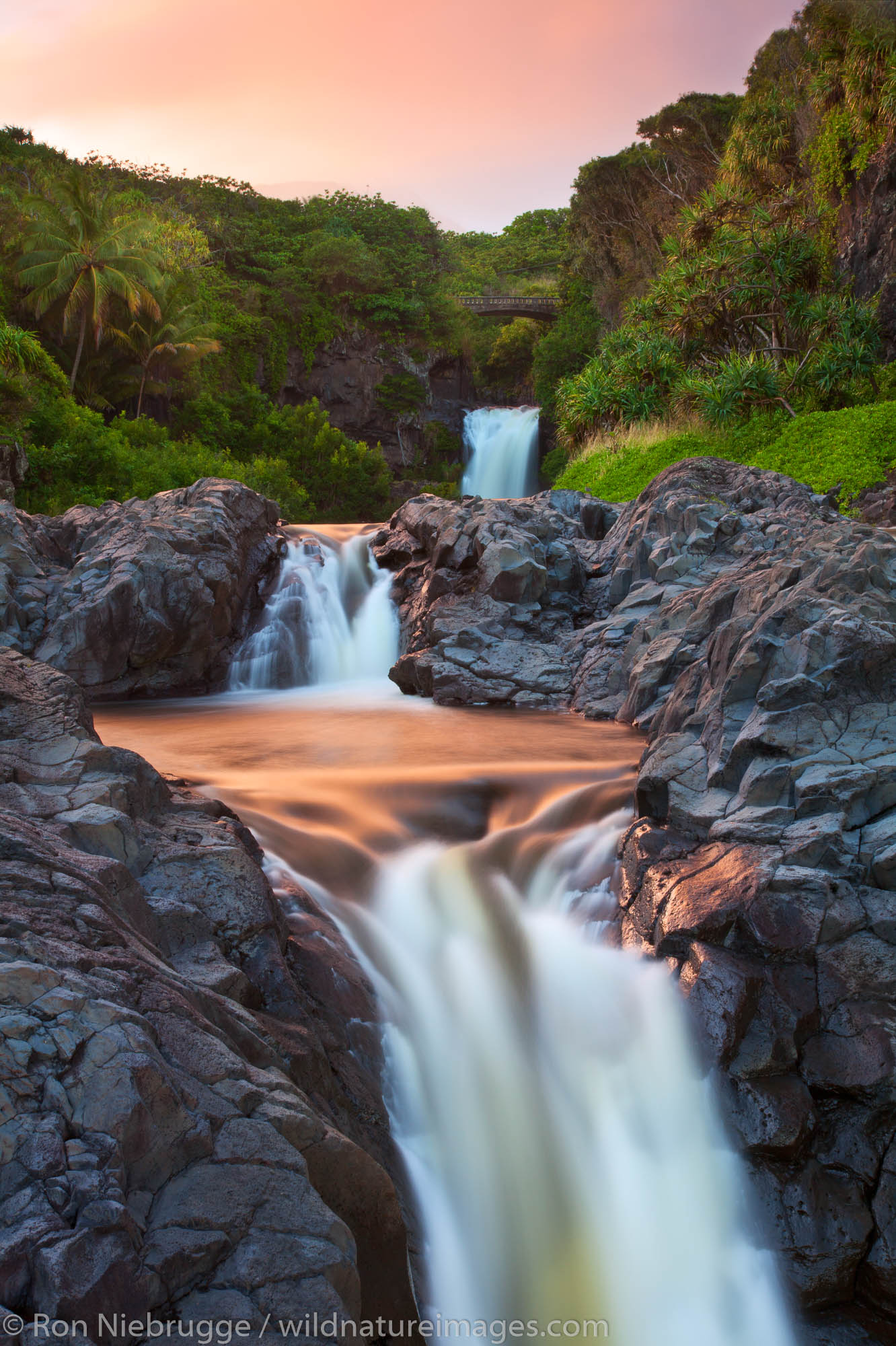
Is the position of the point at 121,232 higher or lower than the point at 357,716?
higher

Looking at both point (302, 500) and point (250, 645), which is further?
point (302, 500)

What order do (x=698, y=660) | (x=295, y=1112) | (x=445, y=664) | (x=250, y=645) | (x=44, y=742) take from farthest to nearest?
(x=250, y=645), (x=445, y=664), (x=698, y=660), (x=44, y=742), (x=295, y=1112)

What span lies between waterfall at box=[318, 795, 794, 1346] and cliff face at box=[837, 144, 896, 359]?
20.5 m

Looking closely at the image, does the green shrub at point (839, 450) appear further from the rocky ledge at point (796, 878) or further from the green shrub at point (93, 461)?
the green shrub at point (93, 461)

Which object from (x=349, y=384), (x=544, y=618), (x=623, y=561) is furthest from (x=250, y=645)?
(x=349, y=384)

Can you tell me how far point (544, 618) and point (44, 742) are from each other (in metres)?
8.94

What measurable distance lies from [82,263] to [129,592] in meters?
16.6

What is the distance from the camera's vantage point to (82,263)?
2384cm

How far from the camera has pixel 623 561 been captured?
12703mm

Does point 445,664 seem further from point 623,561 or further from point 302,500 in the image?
point 302,500

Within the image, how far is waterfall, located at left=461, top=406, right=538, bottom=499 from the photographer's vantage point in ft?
100

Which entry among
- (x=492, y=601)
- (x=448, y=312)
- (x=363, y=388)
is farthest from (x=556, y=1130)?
(x=448, y=312)

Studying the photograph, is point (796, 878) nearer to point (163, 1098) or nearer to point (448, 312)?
point (163, 1098)

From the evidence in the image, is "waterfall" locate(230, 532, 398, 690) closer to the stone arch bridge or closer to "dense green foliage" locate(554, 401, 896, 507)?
"dense green foliage" locate(554, 401, 896, 507)
